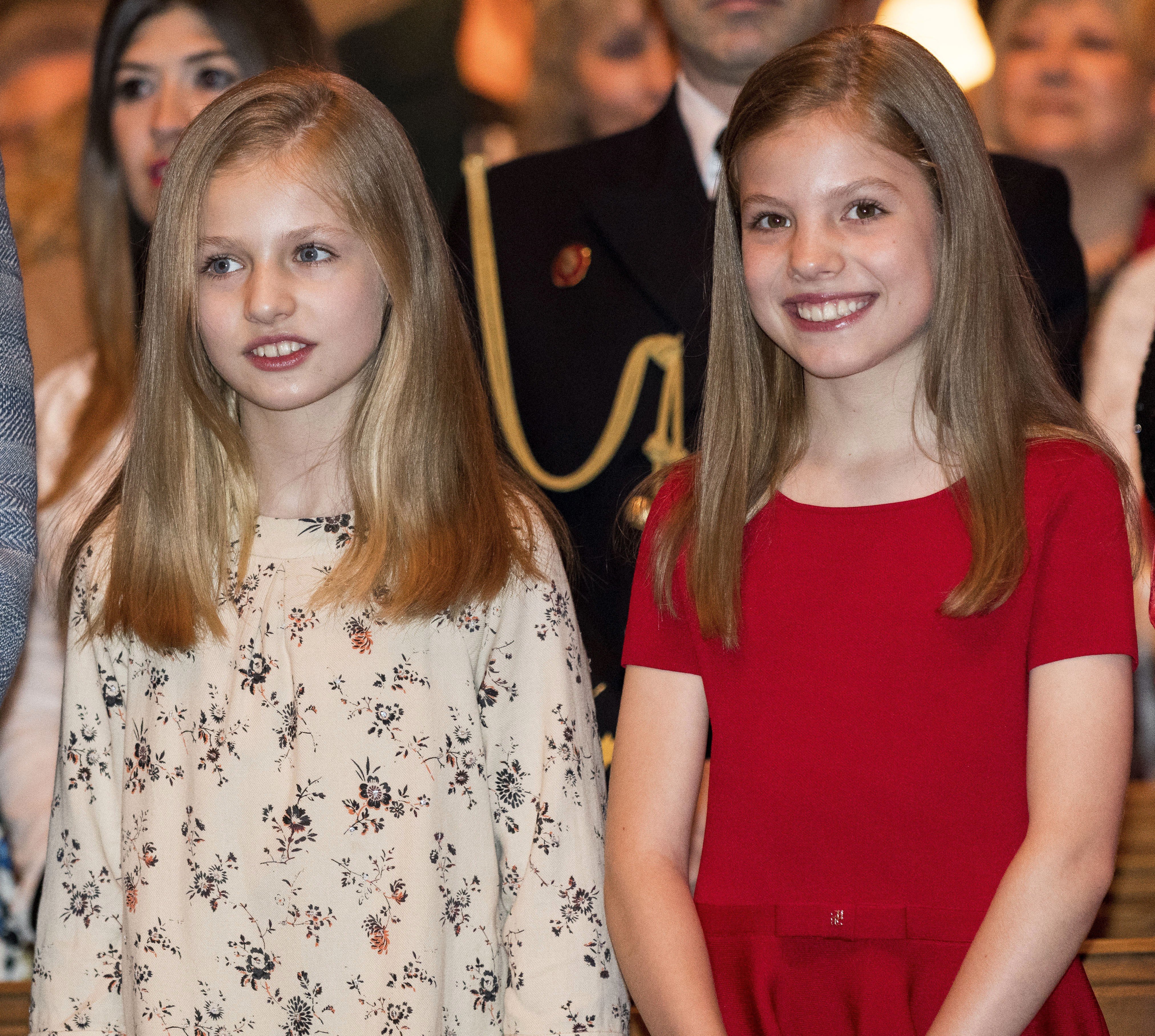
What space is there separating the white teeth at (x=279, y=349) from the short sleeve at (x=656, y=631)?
40cm

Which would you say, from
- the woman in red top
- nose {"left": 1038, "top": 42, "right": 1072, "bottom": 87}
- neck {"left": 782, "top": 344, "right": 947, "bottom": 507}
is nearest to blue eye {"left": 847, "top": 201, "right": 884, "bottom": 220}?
the woman in red top

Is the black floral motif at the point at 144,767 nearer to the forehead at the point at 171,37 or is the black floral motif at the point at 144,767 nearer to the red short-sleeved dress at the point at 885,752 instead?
the red short-sleeved dress at the point at 885,752

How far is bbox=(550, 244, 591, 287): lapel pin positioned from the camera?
7.05 feet

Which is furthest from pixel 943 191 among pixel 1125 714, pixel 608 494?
pixel 608 494

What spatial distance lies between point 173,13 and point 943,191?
57.1 inches

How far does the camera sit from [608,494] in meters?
2.12

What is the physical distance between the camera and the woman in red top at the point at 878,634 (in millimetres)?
1244

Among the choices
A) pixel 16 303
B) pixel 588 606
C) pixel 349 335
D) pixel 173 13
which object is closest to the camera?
pixel 16 303

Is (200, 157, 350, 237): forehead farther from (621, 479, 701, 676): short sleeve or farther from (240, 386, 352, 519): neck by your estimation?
(621, 479, 701, 676): short sleeve

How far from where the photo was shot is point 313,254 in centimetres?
145

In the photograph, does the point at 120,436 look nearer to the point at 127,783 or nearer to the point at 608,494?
the point at 608,494

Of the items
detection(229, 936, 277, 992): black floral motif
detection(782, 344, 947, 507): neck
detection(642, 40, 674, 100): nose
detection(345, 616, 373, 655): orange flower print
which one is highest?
detection(642, 40, 674, 100): nose

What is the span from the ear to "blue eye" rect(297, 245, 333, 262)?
3.37 ft

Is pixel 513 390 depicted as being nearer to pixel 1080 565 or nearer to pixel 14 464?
pixel 1080 565
